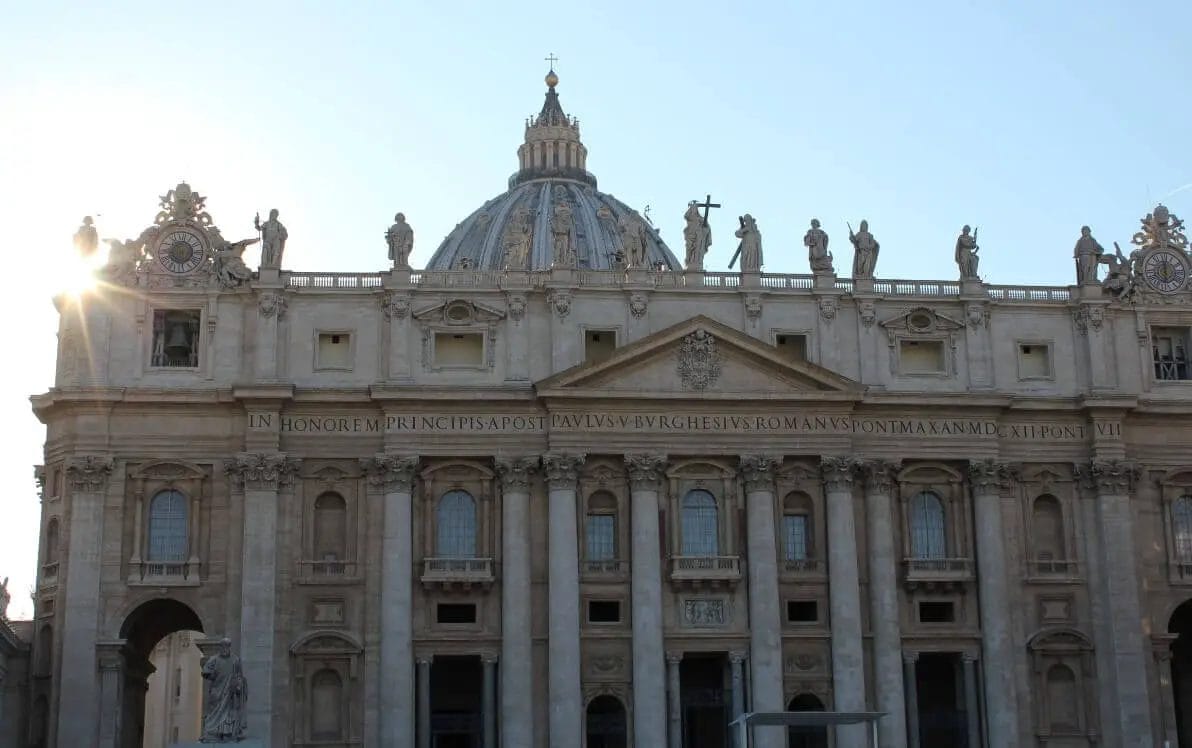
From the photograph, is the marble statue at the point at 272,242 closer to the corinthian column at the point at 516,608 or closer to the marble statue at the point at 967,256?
the corinthian column at the point at 516,608

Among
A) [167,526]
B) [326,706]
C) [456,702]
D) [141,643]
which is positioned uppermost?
[167,526]

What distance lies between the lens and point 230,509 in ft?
186

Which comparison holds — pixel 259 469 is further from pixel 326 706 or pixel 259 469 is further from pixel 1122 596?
pixel 1122 596

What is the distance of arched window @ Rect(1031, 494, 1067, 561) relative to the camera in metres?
59.8

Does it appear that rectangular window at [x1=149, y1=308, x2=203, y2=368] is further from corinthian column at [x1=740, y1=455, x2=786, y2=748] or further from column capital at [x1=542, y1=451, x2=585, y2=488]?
corinthian column at [x1=740, y1=455, x2=786, y2=748]

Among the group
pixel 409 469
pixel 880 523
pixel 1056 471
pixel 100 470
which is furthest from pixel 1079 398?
pixel 100 470

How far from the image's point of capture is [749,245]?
60.3 meters

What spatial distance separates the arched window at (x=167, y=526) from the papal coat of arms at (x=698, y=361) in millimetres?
16554

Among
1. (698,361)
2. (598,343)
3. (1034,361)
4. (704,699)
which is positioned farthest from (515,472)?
(1034,361)

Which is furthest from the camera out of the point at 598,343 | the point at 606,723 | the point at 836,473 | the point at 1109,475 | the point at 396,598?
the point at 1109,475

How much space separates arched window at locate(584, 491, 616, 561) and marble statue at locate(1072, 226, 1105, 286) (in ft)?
59.4

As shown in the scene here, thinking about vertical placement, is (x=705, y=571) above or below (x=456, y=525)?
below

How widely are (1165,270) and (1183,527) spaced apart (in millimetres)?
8977

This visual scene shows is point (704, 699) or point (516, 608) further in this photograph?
point (704, 699)
